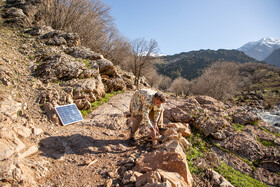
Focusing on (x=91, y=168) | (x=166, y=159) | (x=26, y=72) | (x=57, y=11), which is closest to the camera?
(x=166, y=159)

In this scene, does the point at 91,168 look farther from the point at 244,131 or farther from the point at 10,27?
the point at 10,27

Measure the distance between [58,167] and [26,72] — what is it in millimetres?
6135

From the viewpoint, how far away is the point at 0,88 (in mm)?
5102

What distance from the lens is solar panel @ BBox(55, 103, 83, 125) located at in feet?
17.4

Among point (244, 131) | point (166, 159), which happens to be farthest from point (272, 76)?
point (166, 159)

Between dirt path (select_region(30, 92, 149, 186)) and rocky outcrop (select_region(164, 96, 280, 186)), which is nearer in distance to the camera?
dirt path (select_region(30, 92, 149, 186))

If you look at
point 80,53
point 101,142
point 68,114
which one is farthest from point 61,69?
point 101,142

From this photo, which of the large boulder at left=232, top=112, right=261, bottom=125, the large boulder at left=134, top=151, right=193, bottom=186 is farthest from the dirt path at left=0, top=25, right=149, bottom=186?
the large boulder at left=232, top=112, right=261, bottom=125

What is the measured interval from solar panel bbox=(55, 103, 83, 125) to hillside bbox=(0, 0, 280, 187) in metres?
0.19

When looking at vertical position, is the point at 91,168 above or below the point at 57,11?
below

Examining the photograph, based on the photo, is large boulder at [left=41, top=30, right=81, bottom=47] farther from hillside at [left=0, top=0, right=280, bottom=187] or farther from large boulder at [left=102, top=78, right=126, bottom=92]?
large boulder at [left=102, top=78, right=126, bottom=92]

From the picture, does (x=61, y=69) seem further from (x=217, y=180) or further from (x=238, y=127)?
(x=238, y=127)

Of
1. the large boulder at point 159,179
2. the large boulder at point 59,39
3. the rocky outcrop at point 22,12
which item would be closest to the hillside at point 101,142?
the large boulder at point 159,179

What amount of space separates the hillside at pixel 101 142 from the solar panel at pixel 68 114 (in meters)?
0.19
